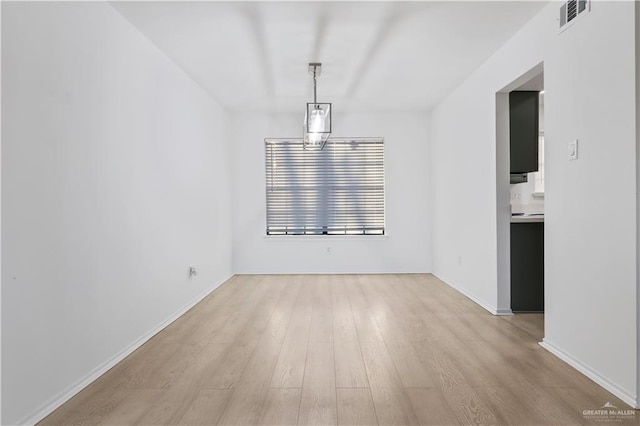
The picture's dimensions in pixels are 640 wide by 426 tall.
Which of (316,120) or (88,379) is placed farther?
(316,120)

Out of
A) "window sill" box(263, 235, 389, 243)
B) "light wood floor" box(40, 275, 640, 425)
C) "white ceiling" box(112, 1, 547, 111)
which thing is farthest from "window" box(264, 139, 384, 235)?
"light wood floor" box(40, 275, 640, 425)

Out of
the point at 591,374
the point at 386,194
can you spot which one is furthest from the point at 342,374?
the point at 386,194

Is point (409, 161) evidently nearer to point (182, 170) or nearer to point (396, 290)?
point (396, 290)

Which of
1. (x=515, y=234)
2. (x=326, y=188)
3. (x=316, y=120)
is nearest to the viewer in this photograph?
(x=515, y=234)

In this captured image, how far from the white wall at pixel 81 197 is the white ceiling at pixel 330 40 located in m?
0.37

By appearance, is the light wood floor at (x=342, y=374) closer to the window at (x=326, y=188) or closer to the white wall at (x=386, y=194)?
the white wall at (x=386, y=194)

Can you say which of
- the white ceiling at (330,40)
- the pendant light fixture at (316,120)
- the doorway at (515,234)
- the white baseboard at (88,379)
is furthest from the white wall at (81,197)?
the doorway at (515,234)

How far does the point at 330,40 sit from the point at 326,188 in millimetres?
3066

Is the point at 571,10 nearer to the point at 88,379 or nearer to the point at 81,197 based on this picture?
the point at 81,197

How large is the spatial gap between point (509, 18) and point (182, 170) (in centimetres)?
325

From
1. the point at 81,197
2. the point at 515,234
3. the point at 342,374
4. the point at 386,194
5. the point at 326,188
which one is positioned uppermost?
the point at 326,188

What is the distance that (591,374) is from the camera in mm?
2354

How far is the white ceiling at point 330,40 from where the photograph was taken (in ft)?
9.45

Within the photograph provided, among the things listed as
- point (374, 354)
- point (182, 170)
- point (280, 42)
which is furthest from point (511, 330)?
point (182, 170)
